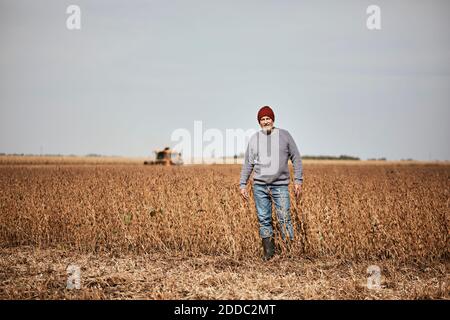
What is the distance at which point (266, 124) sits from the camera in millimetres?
6023

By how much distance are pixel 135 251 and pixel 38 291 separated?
208cm

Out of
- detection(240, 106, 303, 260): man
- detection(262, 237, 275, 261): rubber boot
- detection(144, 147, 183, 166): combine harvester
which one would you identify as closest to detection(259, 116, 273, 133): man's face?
detection(240, 106, 303, 260): man

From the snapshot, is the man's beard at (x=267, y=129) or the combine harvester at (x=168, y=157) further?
the combine harvester at (x=168, y=157)

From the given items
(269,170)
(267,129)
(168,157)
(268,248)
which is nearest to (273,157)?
(269,170)

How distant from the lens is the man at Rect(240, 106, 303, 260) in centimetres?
597

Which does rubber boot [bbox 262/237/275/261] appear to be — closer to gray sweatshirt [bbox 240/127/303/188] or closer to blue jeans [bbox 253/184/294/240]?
blue jeans [bbox 253/184/294/240]

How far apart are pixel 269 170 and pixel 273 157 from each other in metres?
0.19

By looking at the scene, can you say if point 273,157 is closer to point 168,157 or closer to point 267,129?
point 267,129

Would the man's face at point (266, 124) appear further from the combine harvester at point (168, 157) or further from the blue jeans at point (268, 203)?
the combine harvester at point (168, 157)

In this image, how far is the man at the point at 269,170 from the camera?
5.97 metres

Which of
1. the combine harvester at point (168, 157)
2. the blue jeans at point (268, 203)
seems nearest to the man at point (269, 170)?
the blue jeans at point (268, 203)
